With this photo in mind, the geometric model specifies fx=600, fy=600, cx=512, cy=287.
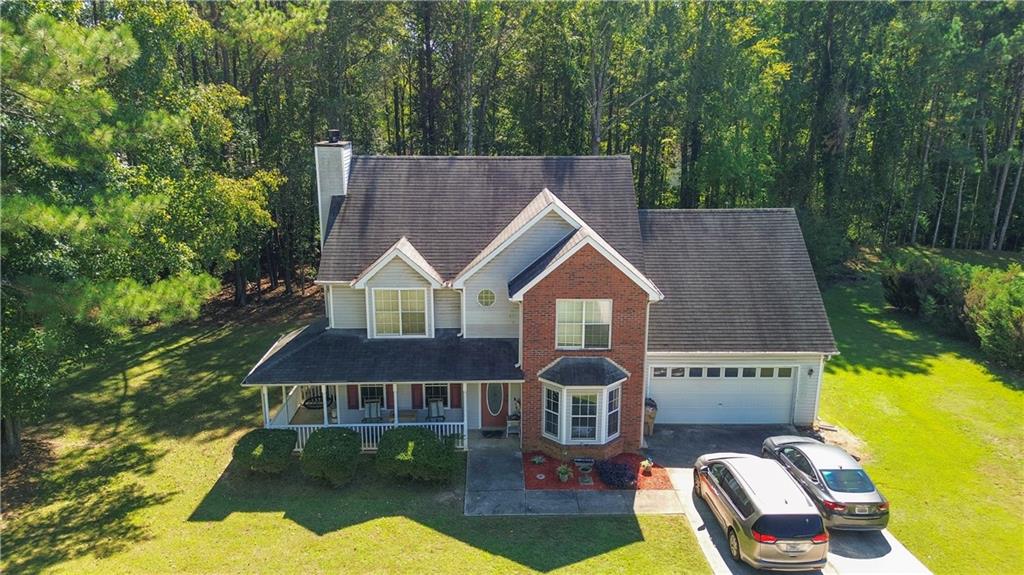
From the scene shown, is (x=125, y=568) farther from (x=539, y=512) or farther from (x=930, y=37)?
(x=930, y=37)

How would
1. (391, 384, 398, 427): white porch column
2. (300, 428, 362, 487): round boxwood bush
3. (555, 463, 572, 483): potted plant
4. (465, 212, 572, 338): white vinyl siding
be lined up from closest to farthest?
(300, 428, 362, 487): round boxwood bush, (555, 463, 572, 483): potted plant, (391, 384, 398, 427): white porch column, (465, 212, 572, 338): white vinyl siding

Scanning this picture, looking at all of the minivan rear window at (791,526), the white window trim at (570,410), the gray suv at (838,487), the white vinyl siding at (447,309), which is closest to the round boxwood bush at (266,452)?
the white vinyl siding at (447,309)

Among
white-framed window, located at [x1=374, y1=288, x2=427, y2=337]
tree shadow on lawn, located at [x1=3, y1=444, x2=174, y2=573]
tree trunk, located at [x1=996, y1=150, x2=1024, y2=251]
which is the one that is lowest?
tree shadow on lawn, located at [x1=3, y1=444, x2=174, y2=573]

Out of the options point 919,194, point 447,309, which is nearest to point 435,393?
point 447,309

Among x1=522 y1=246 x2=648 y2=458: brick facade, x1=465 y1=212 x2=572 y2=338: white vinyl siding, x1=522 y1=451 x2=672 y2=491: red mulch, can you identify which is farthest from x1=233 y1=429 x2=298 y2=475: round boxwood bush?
x1=522 y1=246 x2=648 y2=458: brick facade

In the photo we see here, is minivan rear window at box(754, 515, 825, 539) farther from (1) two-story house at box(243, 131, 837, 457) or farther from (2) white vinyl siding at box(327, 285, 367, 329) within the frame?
(2) white vinyl siding at box(327, 285, 367, 329)

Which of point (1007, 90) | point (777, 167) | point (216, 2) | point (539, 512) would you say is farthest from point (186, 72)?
point (1007, 90)
